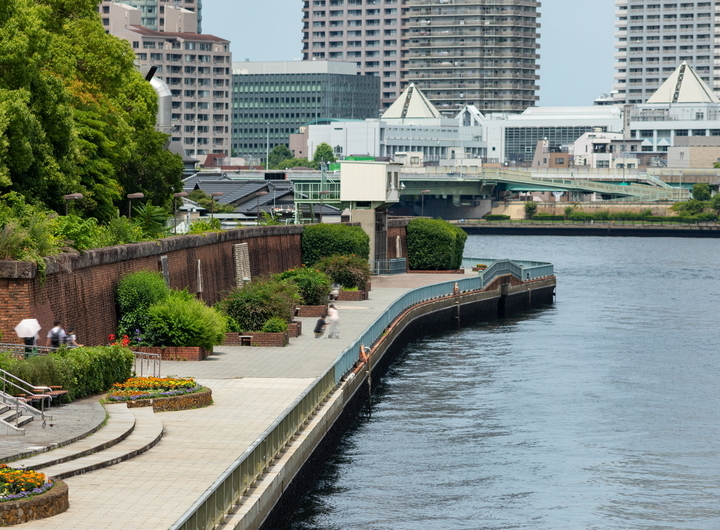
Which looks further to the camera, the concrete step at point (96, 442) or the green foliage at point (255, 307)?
the green foliage at point (255, 307)

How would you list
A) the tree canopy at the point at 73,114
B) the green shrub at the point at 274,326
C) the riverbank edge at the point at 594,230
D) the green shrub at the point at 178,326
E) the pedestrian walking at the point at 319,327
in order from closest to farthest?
1. the green shrub at the point at 178,326
2. the tree canopy at the point at 73,114
3. the green shrub at the point at 274,326
4. the pedestrian walking at the point at 319,327
5. the riverbank edge at the point at 594,230

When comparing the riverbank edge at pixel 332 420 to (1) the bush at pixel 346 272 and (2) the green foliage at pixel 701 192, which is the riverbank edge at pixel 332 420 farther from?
(2) the green foliage at pixel 701 192

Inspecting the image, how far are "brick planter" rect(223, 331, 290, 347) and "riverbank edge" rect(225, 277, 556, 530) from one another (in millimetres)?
3472

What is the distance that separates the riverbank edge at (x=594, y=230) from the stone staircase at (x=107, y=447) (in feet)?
543

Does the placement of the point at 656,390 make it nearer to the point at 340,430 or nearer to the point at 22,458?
the point at 340,430

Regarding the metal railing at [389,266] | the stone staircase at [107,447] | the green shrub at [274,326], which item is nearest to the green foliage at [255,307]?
the green shrub at [274,326]

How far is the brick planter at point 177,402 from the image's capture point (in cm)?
2902

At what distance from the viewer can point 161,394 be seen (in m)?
Answer: 29.5

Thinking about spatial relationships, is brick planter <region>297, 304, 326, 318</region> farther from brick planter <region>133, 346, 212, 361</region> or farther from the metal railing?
the metal railing

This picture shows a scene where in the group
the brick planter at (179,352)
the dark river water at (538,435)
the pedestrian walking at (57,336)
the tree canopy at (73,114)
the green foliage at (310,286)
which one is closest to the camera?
the dark river water at (538,435)

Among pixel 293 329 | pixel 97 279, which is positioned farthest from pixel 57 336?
pixel 293 329

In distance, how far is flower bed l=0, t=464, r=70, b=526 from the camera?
63.0ft

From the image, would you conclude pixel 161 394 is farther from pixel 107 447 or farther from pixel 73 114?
pixel 73 114

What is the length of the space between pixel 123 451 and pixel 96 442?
60cm
